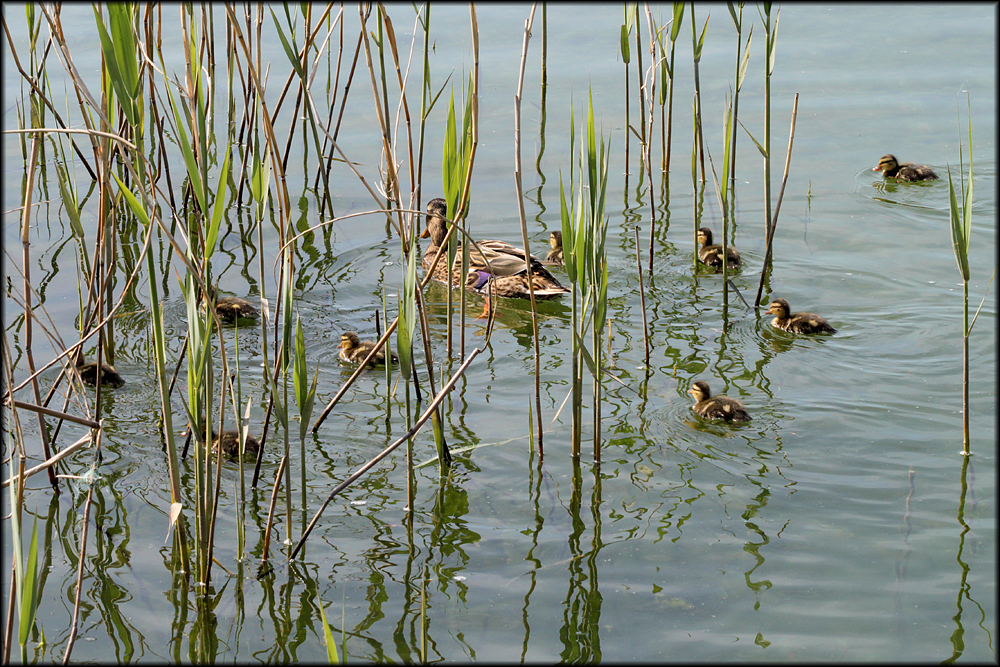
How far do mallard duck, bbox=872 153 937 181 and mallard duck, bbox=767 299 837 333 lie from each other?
2324mm

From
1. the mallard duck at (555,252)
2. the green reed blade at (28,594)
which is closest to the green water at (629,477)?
the mallard duck at (555,252)

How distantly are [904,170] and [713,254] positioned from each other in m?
2.01

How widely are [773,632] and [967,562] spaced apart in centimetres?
81

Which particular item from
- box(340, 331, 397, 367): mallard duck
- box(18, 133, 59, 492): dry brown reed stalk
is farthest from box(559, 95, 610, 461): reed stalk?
box(18, 133, 59, 492): dry brown reed stalk

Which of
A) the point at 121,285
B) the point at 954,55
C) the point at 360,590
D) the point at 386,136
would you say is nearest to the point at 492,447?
the point at 360,590

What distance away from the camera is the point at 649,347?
505 cm

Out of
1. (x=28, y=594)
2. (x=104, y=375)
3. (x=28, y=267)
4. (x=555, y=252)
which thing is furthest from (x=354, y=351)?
(x=28, y=594)

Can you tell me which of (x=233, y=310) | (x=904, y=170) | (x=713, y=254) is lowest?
(x=233, y=310)

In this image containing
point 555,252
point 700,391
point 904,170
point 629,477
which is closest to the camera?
point 629,477

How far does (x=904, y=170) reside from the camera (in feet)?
22.9

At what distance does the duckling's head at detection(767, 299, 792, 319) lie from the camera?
5.20m

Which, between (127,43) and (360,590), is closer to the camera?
(127,43)

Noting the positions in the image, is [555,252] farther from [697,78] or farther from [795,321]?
[795,321]

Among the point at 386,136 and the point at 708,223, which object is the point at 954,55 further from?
the point at 386,136
